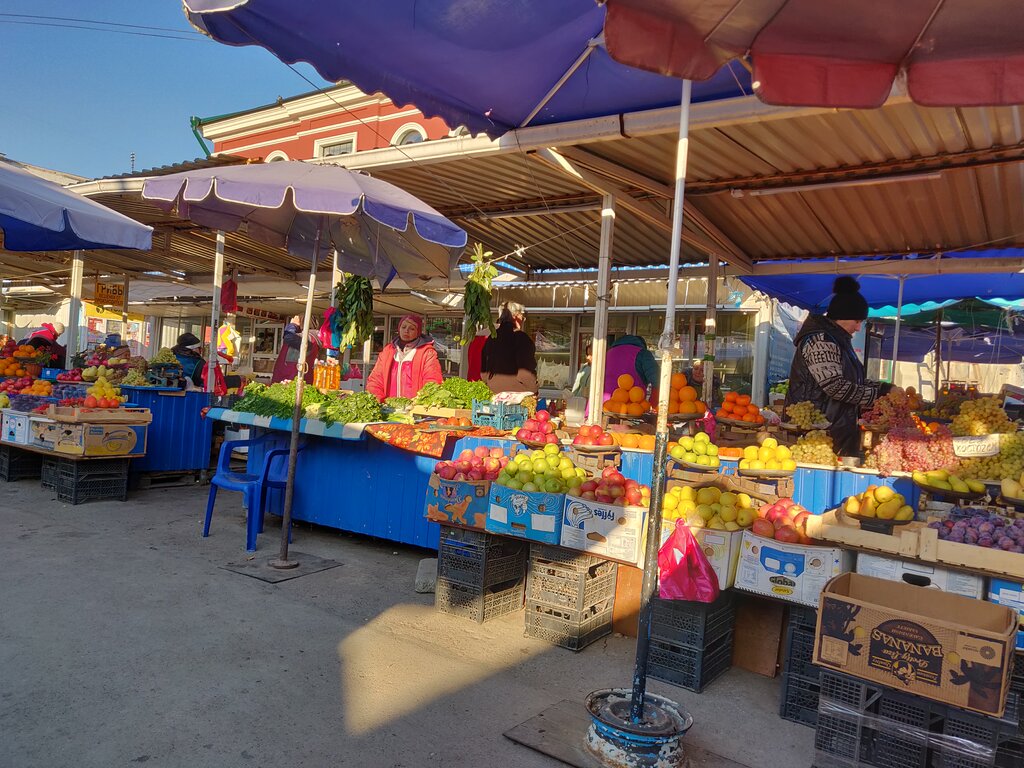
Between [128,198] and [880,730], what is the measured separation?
35.6 ft

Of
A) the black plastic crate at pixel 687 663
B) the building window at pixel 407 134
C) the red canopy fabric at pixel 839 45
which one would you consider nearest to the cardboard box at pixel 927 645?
the black plastic crate at pixel 687 663

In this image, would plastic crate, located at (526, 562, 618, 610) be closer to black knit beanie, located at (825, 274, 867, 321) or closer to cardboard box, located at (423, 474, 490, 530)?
cardboard box, located at (423, 474, 490, 530)

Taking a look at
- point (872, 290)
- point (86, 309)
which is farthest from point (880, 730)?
point (86, 309)

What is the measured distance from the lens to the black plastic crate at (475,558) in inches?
188

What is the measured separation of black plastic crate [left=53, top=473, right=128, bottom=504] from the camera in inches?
291

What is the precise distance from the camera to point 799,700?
368 centimetres

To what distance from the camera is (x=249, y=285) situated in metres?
13.8

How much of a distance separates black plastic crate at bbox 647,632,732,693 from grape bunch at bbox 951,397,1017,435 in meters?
3.25

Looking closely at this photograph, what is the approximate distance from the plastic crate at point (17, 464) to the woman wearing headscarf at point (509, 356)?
234 inches

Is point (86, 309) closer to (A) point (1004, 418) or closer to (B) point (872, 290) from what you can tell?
(B) point (872, 290)

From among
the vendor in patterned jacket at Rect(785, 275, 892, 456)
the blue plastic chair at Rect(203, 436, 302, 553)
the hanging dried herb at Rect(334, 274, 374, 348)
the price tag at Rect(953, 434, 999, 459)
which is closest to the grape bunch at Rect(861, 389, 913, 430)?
the vendor in patterned jacket at Rect(785, 275, 892, 456)

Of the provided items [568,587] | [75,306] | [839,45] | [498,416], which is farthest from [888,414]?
[75,306]

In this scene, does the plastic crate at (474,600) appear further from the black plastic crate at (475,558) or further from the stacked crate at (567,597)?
the stacked crate at (567,597)

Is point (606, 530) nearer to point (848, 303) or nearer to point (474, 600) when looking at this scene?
point (474, 600)
